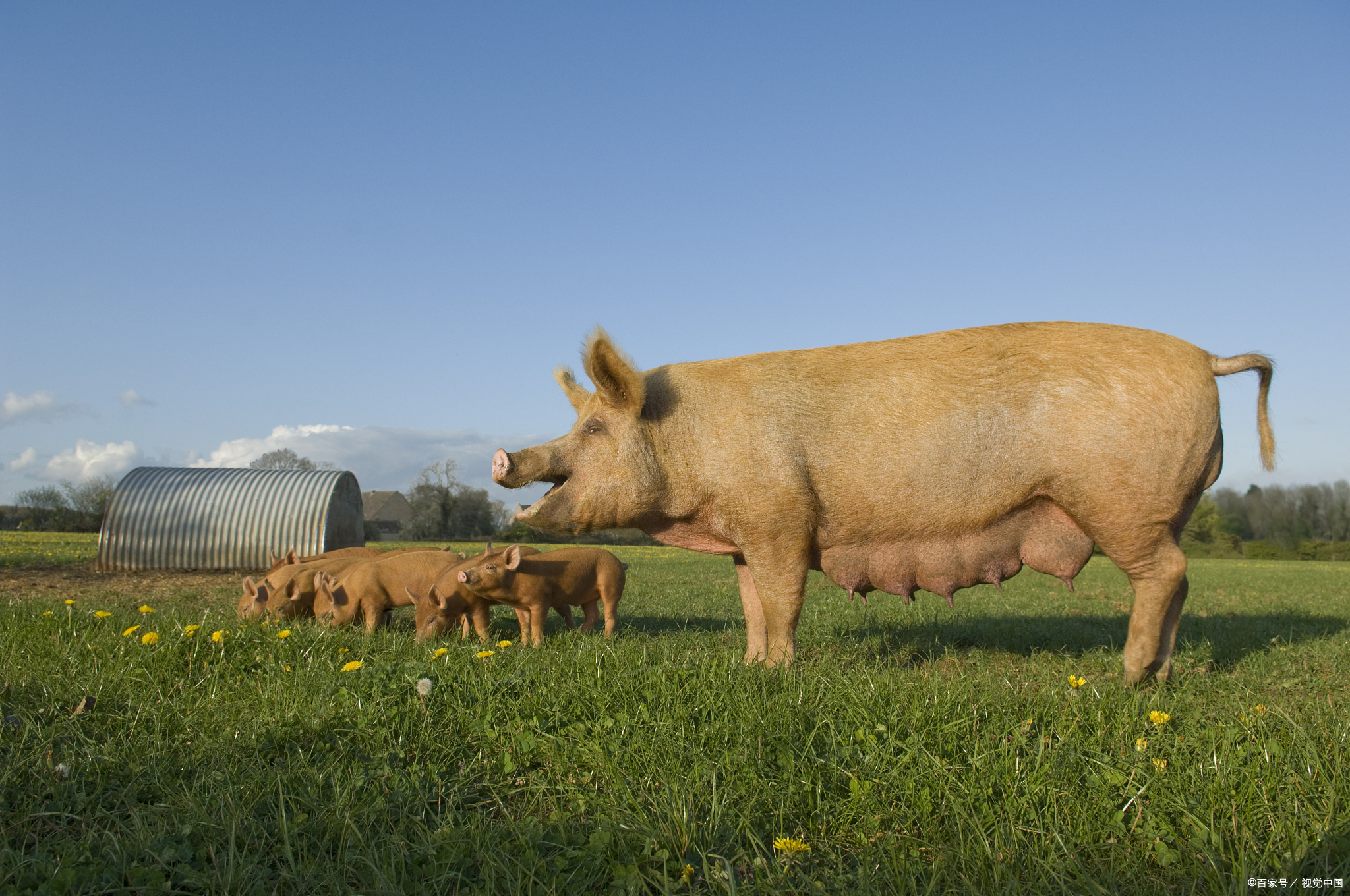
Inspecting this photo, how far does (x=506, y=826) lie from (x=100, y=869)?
116 centimetres

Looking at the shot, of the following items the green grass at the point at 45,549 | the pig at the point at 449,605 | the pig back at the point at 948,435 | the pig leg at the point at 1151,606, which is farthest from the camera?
the green grass at the point at 45,549

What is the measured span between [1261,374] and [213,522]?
17675 mm

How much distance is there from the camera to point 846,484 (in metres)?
4.48

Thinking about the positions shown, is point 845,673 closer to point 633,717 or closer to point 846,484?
point 846,484

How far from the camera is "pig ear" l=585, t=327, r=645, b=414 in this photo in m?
4.54

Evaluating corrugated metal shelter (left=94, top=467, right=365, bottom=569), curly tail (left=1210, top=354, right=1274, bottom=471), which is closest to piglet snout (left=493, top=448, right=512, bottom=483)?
curly tail (left=1210, top=354, right=1274, bottom=471)

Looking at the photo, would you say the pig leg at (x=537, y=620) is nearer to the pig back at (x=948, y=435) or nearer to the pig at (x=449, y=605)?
the pig at (x=449, y=605)

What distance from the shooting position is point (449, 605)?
6133 millimetres

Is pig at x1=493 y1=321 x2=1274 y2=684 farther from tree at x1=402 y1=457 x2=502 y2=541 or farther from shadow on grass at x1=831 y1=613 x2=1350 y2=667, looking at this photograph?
tree at x1=402 y1=457 x2=502 y2=541

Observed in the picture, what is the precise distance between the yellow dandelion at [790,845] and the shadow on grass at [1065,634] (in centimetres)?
367

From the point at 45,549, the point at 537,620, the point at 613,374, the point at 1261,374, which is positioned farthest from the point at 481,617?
the point at 45,549

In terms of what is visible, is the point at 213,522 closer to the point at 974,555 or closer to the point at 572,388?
the point at 572,388

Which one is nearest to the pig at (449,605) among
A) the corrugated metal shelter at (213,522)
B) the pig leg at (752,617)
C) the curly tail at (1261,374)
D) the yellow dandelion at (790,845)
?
the pig leg at (752,617)

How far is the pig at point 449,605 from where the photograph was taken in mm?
6098
